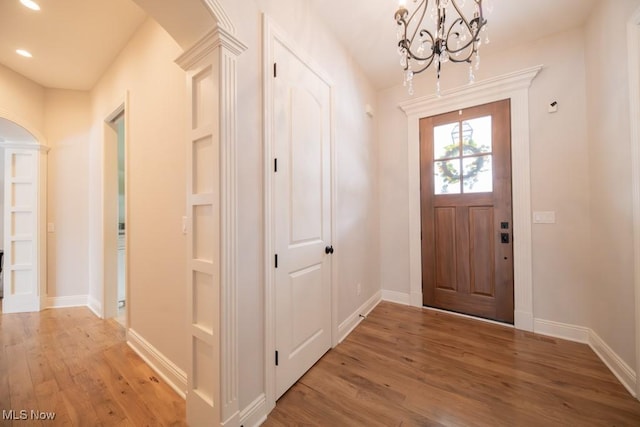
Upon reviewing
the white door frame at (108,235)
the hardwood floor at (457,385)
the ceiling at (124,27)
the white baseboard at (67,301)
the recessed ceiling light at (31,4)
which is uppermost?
the ceiling at (124,27)

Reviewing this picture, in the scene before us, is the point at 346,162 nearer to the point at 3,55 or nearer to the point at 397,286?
the point at 397,286

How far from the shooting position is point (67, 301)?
3.29 meters

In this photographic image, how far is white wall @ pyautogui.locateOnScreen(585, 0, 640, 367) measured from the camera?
167 centimetres

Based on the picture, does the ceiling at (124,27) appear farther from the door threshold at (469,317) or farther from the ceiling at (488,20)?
the door threshold at (469,317)

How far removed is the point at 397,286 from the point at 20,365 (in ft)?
12.7

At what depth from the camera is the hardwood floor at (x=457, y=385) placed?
4.66ft

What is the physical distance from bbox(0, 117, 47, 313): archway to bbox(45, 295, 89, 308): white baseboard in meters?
0.07

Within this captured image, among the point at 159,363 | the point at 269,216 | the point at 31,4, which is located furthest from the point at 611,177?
the point at 31,4

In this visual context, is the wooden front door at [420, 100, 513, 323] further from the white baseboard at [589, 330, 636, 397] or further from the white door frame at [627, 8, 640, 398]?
the white door frame at [627, 8, 640, 398]

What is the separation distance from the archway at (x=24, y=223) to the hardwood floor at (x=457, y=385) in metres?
4.00

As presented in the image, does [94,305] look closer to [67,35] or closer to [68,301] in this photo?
[68,301]

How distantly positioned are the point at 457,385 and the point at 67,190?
17.1 feet

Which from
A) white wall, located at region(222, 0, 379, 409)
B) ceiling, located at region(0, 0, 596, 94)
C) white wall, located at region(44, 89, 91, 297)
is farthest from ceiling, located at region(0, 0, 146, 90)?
white wall, located at region(222, 0, 379, 409)

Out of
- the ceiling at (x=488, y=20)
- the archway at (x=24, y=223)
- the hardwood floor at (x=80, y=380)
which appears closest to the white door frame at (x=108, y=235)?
the hardwood floor at (x=80, y=380)
